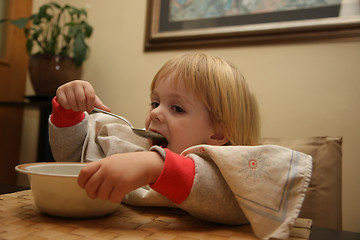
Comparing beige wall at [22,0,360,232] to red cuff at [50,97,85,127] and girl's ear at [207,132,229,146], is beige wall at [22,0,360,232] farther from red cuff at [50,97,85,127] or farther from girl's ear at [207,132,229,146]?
red cuff at [50,97,85,127]

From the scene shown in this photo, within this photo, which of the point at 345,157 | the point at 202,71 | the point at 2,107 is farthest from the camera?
the point at 2,107

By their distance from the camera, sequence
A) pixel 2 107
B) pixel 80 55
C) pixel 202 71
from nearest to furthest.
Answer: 1. pixel 202 71
2. pixel 80 55
3. pixel 2 107

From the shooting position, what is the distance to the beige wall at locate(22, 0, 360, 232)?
1124 mm

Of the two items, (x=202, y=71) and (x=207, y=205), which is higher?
(x=202, y=71)

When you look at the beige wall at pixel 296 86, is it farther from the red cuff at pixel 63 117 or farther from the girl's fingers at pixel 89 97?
the girl's fingers at pixel 89 97

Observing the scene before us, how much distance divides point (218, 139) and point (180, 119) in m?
0.11

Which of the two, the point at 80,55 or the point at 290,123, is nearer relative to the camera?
the point at 290,123

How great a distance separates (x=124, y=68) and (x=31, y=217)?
124cm

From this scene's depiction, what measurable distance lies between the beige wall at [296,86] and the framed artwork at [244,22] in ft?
0.13

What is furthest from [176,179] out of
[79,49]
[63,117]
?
[79,49]

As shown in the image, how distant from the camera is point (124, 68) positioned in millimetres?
1579

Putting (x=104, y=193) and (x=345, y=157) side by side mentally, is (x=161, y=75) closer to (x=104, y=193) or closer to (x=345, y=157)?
(x=104, y=193)

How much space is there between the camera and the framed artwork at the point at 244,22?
1.15 meters

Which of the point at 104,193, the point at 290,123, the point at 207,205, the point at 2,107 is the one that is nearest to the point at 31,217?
the point at 104,193
